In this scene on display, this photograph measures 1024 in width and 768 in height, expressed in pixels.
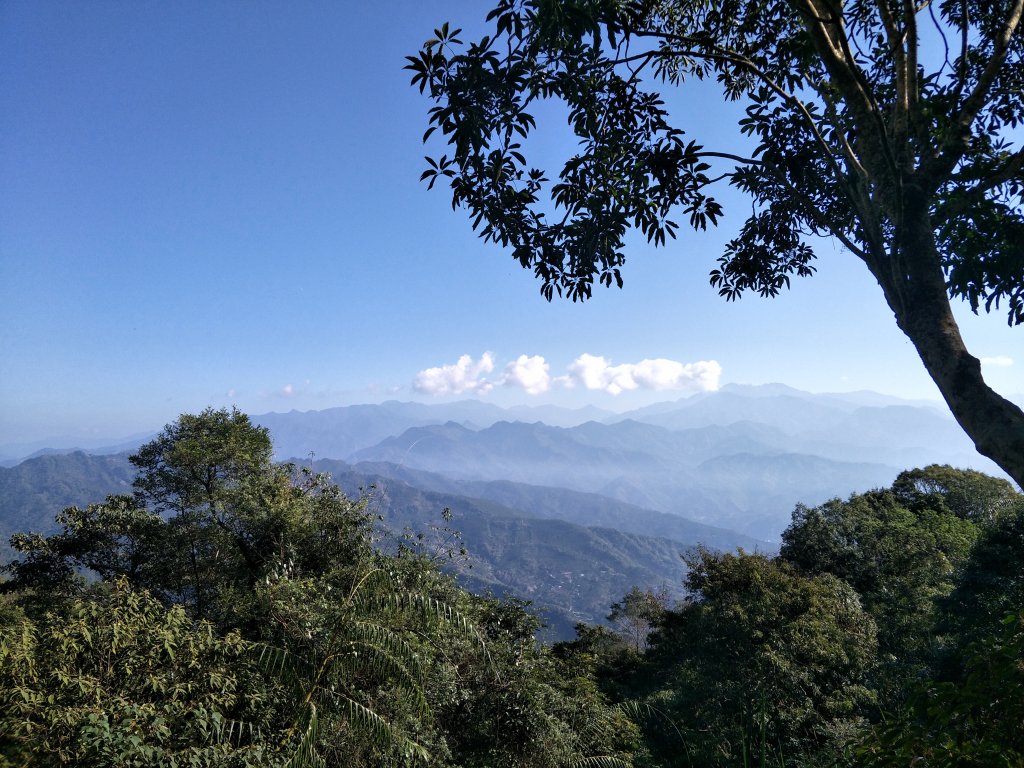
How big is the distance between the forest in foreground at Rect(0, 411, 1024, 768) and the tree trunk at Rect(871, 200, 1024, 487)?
0.91m

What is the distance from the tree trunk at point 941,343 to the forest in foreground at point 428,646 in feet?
2.99

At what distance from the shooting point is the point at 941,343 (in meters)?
3.13

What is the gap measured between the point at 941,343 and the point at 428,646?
6.80 metres

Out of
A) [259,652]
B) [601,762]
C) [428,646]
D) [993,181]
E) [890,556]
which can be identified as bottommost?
[890,556]

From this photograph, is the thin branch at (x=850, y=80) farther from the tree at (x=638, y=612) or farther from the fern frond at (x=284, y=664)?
the tree at (x=638, y=612)

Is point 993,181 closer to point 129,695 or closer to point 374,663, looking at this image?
point 374,663

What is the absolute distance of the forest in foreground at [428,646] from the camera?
13.4 ft

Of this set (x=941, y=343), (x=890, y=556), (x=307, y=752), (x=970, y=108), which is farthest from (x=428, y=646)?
(x=890, y=556)

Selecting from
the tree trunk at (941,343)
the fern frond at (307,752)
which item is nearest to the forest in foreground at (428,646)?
the fern frond at (307,752)

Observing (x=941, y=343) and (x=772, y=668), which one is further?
(x=772, y=668)

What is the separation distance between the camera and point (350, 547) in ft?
46.3

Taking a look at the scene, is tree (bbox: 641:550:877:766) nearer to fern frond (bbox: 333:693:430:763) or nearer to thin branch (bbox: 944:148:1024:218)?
fern frond (bbox: 333:693:430:763)

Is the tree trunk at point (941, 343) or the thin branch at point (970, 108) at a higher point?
the thin branch at point (970, 108)

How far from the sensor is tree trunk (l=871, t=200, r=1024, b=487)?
9.09 feet
